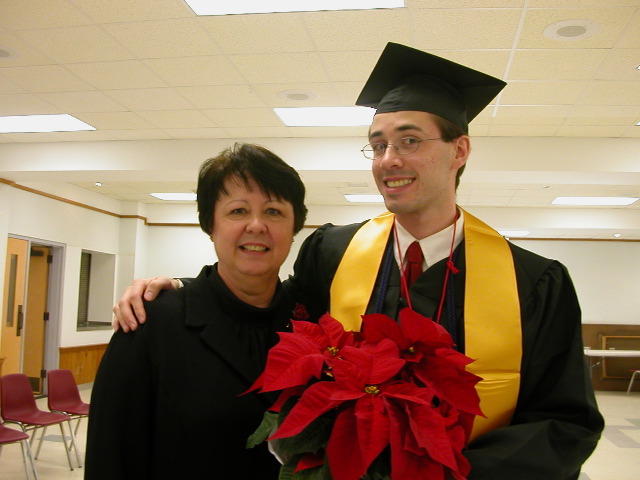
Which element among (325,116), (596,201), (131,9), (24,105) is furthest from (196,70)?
(596,201)

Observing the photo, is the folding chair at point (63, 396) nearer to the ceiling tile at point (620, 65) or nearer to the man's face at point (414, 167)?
the man's face at point (414, 167)

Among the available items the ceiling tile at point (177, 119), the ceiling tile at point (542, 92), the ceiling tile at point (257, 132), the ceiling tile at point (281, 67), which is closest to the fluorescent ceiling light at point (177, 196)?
the ceiling tile at point (257, 132)

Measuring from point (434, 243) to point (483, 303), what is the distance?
8.7 inches

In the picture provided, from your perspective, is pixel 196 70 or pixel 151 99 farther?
pixel 151 99

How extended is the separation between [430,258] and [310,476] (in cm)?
82

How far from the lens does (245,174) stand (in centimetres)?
165

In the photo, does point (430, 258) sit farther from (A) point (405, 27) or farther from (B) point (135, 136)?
(B) point (135, 136)

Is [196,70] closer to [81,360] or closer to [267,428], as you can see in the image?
[267,428]

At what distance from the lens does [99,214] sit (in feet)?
36.3

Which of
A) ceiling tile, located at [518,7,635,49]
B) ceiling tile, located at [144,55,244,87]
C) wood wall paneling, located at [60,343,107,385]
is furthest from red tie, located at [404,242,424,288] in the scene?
wood wall paneling, located at [60,343,107,385]

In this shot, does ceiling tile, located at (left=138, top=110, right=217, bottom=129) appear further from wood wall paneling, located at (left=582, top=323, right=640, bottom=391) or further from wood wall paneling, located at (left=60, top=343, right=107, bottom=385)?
wood wall paneling, located at (left=582, top=323, right=640, bottom=391)

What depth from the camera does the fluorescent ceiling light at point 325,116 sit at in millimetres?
6180

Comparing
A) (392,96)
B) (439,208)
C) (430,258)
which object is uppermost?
(392,96)

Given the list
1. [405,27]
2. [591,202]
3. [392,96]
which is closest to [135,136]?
[405,27]
